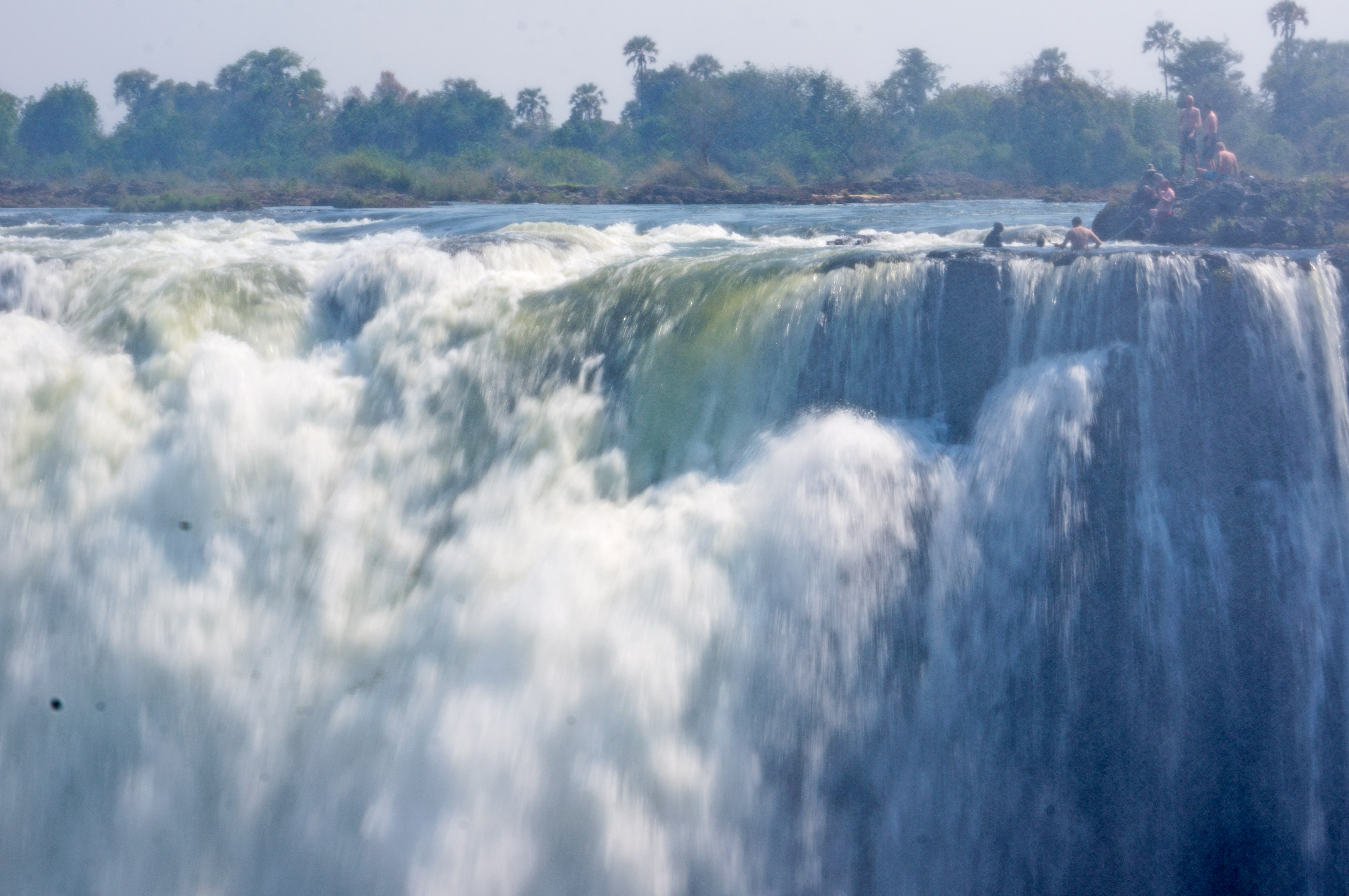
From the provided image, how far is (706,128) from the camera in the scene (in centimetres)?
4472

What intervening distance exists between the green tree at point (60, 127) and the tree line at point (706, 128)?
9 centimetres

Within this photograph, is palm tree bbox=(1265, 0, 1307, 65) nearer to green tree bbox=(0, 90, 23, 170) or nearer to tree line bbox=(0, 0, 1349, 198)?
tree line bbox=(0, 0, 1349, 198)

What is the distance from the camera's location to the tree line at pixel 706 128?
1374 inches

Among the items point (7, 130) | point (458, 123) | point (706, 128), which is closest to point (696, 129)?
point (706, 128)

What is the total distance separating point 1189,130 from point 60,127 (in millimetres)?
58470

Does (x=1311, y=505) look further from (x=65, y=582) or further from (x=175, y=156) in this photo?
(x=175, y=156)

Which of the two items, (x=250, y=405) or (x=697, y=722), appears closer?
(x=697, y=722)

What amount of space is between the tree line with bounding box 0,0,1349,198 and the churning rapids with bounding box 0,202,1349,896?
23614 mm

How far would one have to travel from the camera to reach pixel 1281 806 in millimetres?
5055

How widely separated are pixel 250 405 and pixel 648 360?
2.68 m

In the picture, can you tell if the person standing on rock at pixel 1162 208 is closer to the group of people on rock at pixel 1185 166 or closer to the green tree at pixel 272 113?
the group of people on rock at pixel 1185 166

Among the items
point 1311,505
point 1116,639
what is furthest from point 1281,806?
point 1311,505

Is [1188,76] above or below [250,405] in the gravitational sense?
above

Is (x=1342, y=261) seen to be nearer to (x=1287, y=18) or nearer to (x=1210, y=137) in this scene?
(x=1210, y=137)
